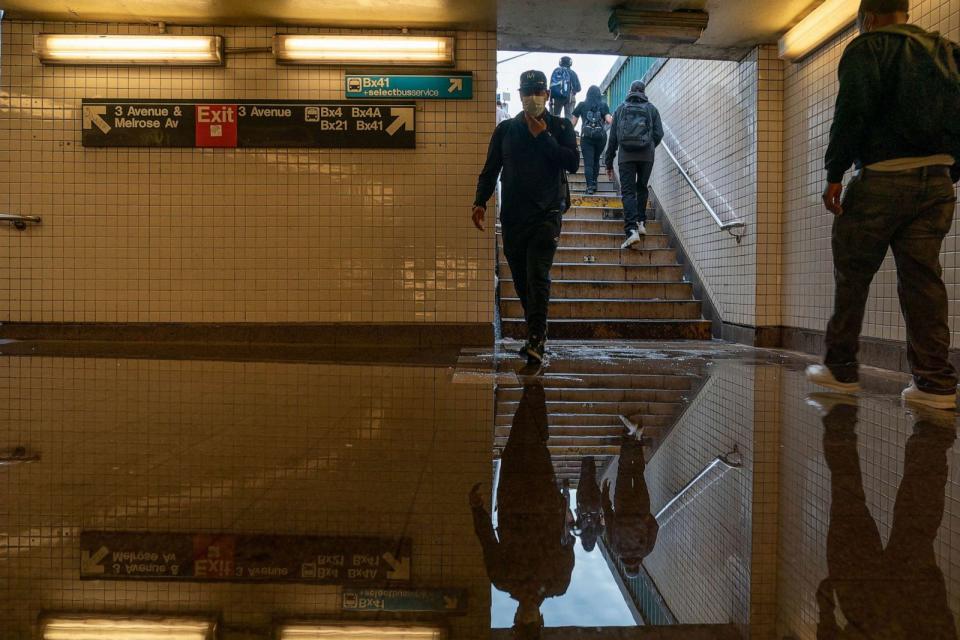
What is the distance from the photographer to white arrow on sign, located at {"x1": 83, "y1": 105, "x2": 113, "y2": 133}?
19.6ft

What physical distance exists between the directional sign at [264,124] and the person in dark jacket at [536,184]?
1.72 m

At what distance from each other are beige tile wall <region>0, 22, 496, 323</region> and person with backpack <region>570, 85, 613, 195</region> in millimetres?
4116

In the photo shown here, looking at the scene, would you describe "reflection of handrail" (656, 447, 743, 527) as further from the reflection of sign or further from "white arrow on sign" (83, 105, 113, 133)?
"white arrow on sign" (83, 105, 113, 133)

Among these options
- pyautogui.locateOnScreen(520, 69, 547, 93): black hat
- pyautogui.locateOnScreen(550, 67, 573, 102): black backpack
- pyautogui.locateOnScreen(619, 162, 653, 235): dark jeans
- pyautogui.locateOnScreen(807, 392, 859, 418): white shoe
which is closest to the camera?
pyautogui.locateOnScreen(807, 392, 859, 418): white shoe

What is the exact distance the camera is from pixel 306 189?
20.0 feet

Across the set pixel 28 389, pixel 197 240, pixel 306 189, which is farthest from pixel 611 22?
pixel 28 389

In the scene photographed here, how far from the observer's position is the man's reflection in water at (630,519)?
4.50 feet

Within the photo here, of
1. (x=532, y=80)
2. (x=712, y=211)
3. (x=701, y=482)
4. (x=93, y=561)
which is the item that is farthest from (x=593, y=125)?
(x=93, y=561)

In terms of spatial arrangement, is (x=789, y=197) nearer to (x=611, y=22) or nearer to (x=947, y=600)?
(x=611, y=22)

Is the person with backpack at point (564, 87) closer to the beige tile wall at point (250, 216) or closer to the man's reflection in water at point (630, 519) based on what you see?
the beige tile wall at point (250, 216)

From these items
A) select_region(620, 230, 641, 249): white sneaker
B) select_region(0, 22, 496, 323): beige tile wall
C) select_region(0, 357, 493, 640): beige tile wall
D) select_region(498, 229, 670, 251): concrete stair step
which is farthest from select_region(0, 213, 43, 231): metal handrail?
select_region(620, 230, 641, 249): white sneaker

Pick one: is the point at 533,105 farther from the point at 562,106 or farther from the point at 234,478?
the point at 562,106

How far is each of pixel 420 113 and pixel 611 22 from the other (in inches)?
74.3

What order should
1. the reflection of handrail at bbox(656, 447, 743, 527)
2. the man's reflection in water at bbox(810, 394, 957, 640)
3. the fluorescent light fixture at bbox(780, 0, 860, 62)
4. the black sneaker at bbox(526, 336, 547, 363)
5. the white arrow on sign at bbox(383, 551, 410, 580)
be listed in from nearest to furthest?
the man's reflection in water at bbox(810, 394, 957, 640)
the white arrow on sign at bbox(383, 551, 410, 580)
the reflection of handrail at bbox(656, 447, 743, 527)
the black sneaker at bbox(526, 336, 547, 363)
the fluorescent light fixture at bbox(780, 0, 860, 62)
